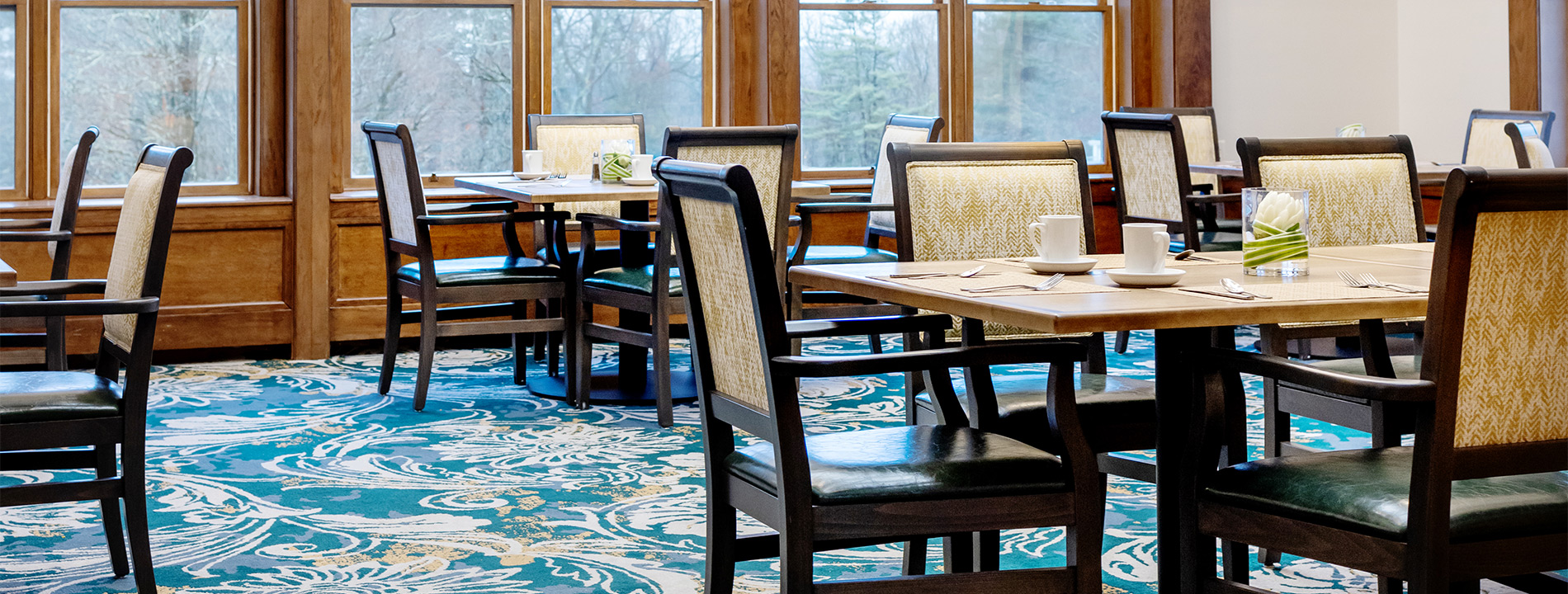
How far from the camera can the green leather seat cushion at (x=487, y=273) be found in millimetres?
4988

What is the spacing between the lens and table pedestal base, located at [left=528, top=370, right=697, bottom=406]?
5141 mm

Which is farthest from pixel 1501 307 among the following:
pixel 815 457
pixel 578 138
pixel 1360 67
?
pixel 1360 67

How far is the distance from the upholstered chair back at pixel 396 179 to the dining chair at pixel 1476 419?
347cm

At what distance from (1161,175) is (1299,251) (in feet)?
10.8

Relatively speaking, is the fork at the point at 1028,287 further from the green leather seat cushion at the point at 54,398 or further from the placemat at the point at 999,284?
the green leather seat cushion at the point at 54,398

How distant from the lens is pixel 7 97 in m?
Result: 5.99

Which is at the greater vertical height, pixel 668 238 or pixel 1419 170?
pixel 1419 170

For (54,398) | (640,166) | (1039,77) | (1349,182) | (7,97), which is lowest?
(54,398)

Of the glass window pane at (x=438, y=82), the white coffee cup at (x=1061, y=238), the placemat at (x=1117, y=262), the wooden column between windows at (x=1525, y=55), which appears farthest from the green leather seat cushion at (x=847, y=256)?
the wooden column between windows at (x=1525, y=55)

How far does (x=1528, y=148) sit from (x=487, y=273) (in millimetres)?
3949

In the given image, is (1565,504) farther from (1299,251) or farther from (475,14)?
(475,14)

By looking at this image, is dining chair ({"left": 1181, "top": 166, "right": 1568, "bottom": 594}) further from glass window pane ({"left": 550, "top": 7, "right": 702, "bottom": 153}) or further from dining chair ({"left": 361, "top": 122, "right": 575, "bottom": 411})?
glass window pane ({"left": 550, "top": 7, "right": 702, "bottom": 153})

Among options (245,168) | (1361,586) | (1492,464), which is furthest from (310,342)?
(1492,464)

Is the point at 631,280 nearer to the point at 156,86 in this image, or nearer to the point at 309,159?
the point at 309,159
